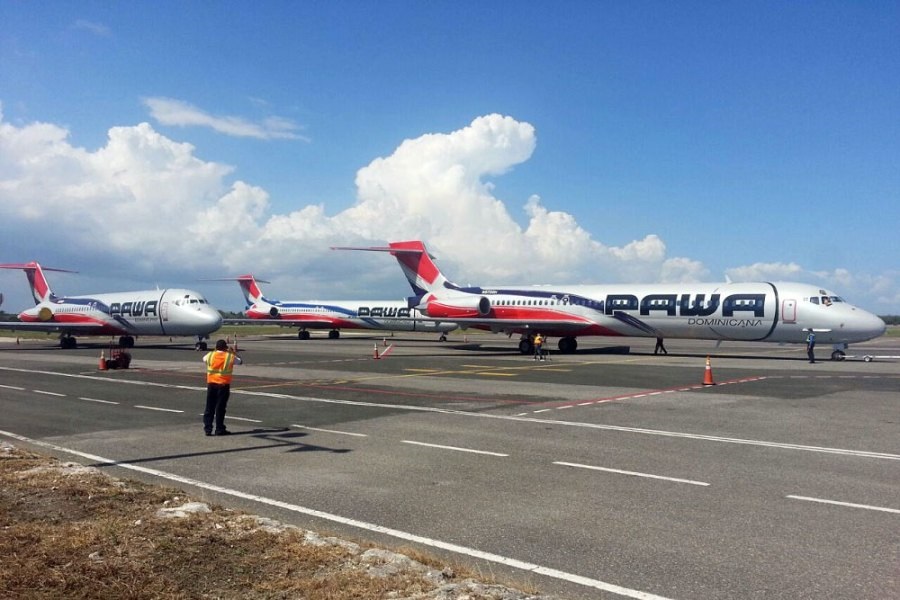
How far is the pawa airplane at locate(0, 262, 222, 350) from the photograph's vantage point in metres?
41.9

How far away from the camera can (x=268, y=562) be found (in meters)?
5.66

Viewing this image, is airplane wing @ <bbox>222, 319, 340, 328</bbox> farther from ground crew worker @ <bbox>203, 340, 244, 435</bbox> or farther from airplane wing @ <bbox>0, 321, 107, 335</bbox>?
ground crew worker @ <bbox>203, 340, 244, 435</bbox>

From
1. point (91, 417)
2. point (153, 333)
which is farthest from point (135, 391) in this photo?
point (153, 333)

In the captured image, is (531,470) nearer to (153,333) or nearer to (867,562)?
(867,562)

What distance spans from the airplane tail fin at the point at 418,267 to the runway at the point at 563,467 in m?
26.0

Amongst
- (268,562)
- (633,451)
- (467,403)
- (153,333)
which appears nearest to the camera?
(268,562)

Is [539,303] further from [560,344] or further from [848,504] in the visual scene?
[848,504]

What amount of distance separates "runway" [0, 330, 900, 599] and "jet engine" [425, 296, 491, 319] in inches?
839

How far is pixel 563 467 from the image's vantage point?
9820 millimetres

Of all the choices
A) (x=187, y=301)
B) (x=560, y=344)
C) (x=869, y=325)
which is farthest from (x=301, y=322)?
(x=869, y=325)

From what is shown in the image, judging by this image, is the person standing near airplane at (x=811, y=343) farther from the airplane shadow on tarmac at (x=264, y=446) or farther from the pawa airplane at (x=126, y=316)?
the pawa airplane at (x=126, y=316)

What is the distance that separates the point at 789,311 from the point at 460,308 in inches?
749

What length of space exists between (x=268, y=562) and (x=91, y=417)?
1121cm

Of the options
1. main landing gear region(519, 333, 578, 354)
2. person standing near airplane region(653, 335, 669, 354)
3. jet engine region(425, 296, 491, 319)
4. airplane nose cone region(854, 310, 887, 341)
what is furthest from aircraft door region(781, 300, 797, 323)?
jet engine region(425, 296, 491, 319)
